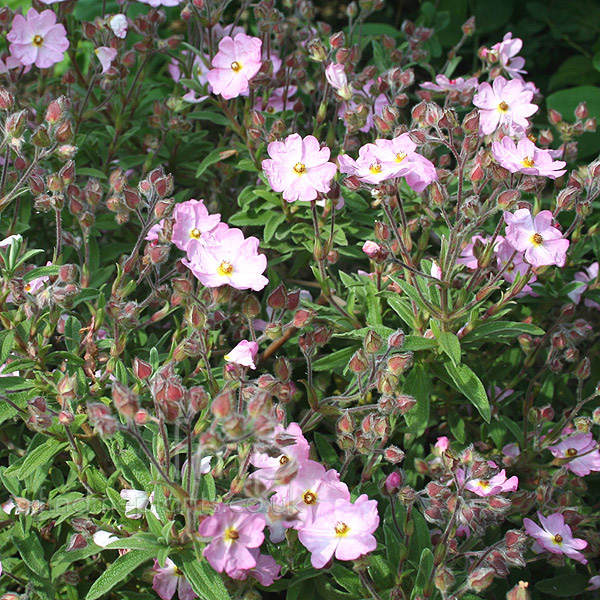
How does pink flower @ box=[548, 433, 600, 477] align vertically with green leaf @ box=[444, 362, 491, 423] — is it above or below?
below

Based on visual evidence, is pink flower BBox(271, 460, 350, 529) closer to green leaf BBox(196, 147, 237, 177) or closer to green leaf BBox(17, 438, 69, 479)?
green leaf BBox(17, 438, 69, 479)

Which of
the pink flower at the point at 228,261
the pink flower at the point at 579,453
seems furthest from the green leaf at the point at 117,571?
the pink flower at the point at 579,453

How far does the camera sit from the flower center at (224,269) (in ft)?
6.75

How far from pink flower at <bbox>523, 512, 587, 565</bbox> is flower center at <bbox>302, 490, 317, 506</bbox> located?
0.73m

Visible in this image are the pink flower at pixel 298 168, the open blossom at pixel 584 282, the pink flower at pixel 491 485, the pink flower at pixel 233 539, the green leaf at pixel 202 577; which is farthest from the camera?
the open blossom at pixel 584 282

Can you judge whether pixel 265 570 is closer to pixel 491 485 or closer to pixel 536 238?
pixel 491 485

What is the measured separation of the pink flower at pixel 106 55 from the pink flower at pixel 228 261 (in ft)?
3.33

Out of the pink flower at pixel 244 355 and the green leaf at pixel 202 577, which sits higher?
the pink flower at pixel 244 355

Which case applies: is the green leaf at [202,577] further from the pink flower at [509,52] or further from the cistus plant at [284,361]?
the pink flower at [509,52]

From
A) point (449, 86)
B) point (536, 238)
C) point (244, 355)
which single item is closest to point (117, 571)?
point (244, 355)

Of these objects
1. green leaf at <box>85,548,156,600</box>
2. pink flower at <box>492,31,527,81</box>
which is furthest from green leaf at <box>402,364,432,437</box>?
pink flower at <box>492,31,527,81</box>

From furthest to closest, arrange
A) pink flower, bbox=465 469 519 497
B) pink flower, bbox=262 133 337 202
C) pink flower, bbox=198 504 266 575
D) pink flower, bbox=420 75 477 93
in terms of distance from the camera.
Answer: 1. pink flower, bbox=420 75 477 93
2. pink flower, bbox=262 133 337 202
3. pink flower, bbox=465 469 519 497
4. pink flower, bbox=198 504 266 575

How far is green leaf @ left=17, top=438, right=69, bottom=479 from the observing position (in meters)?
2.04

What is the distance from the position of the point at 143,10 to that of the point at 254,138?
1.92 meters
